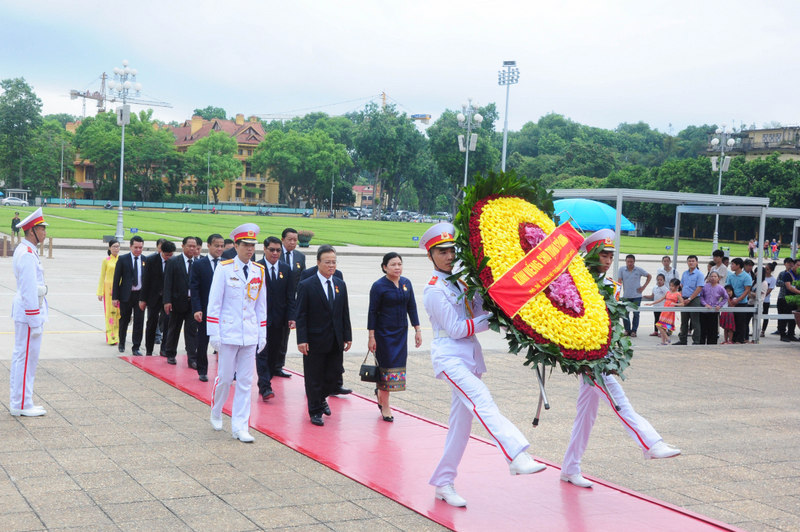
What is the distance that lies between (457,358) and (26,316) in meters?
4.72

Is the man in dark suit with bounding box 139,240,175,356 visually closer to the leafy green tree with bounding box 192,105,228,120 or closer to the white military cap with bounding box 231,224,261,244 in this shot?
the white military cap with bounding box 231,224,261,244

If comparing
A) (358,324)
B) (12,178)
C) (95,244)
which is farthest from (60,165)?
(358,324)

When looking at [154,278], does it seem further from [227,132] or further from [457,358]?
[227,132]

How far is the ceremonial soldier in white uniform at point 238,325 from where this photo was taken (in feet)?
24.6

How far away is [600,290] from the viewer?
5.98 meters

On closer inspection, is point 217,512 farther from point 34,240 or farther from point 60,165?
point 60,165

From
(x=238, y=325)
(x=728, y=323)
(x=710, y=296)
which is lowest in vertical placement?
(x=728, y=323)

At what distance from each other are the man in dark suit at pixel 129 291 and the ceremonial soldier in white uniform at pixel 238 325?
4.70 m

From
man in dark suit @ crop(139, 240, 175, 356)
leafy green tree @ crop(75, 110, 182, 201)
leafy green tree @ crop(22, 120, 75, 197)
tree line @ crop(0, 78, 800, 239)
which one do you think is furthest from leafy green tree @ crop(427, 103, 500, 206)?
man in dark suit @ crop(139, 240, 175, 356)

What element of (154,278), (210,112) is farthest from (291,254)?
(210,112)

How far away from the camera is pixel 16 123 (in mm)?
107688

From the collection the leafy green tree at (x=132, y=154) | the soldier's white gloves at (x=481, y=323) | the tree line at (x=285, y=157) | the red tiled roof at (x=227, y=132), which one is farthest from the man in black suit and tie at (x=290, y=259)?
the red tiled roof at (x=227, y=132)

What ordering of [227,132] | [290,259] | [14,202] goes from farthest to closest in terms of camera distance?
[227,132]
[14,202]
[290,259]

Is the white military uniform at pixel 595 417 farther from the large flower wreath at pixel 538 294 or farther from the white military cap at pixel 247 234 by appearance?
the white military cap at pixel 247 234
